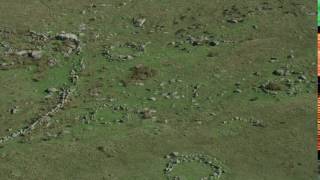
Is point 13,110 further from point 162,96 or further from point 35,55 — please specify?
point 162,96

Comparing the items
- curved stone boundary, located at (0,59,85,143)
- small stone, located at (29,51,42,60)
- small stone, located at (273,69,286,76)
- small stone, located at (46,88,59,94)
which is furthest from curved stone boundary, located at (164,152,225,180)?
small stone, located at (29,51,42,60)

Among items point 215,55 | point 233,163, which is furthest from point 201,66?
point 233,163

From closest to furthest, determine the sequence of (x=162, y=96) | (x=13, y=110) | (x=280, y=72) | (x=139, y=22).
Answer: (x=13, y=110) → (x=162, y=96) → (x=280, y=72) → (x=139, y=22)

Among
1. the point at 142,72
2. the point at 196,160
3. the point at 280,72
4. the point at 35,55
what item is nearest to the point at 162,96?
the point at 142,72

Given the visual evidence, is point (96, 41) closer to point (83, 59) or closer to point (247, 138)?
point (83, 59)

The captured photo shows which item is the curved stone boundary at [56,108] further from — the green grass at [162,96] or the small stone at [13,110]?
the small stone at [13,110]

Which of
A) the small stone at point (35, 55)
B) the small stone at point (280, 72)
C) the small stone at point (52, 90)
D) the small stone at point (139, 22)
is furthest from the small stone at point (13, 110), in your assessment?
the small stone at point (280, 72)

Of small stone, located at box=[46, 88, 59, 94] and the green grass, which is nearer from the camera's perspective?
the green grass

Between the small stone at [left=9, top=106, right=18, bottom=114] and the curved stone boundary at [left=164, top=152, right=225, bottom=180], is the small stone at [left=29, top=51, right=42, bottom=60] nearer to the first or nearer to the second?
the small stone at [left=9, top=106, right=18, bottom=114]

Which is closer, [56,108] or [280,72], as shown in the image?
[56,108]

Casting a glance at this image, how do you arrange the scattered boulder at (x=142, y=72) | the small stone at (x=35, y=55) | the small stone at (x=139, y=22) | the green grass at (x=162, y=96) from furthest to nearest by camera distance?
the small stone at (x=139, y=22), the small stone at (x=35, y=55), the scattered boulder at (x=142, y=72), the green grass at (x=162, y=96)

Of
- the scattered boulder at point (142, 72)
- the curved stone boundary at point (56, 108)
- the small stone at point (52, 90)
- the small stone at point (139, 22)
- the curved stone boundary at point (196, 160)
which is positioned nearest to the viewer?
the curved stone boundary at point (196, 160)
